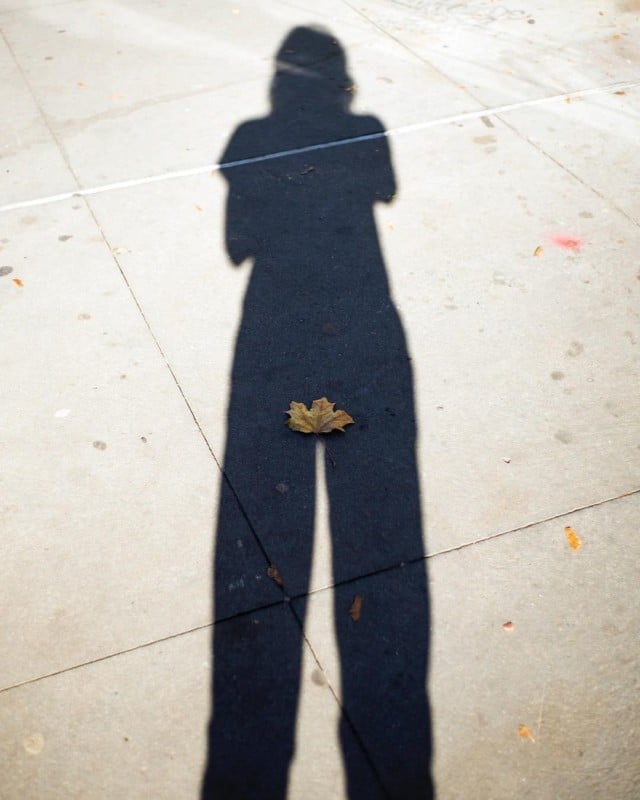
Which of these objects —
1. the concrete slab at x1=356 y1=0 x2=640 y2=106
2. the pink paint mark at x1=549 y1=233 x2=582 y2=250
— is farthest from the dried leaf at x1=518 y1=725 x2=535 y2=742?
the concrete slab at x1=356 y1=0 x2=640 y2=106

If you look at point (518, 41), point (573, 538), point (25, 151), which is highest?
point (518, 41)

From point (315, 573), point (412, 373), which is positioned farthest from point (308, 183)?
point (315, 573)

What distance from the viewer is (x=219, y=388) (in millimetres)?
4051

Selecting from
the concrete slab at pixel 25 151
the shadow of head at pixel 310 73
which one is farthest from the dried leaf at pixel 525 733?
the shadow of head at pixel 310 73

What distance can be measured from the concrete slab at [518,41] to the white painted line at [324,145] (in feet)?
0.35

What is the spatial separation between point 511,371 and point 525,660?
1.64 m

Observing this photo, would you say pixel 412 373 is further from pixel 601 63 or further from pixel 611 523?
pixel 601 63

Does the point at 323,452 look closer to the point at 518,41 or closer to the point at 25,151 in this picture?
the point at 25,151

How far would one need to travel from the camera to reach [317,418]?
3.86 m

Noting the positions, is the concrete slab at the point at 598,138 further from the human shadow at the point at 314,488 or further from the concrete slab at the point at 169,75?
the human shadow at the point at 314,488

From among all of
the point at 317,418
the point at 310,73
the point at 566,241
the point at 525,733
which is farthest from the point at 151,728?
the point at 310,73

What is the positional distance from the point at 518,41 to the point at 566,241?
135 inches

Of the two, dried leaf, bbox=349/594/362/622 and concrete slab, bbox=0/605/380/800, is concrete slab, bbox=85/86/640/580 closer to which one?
dried leaf, bbox=349/594/362/622

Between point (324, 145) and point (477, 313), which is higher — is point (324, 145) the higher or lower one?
the higher one
